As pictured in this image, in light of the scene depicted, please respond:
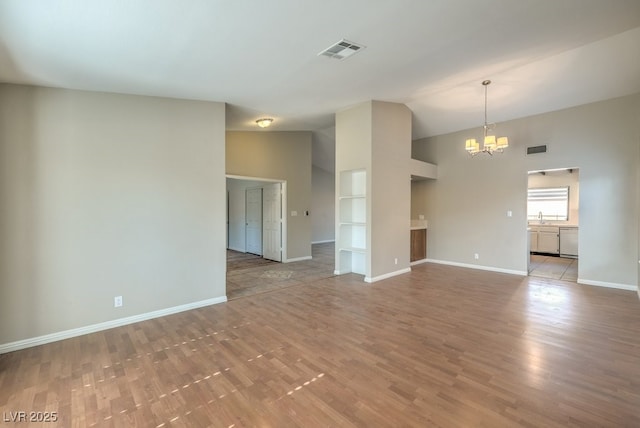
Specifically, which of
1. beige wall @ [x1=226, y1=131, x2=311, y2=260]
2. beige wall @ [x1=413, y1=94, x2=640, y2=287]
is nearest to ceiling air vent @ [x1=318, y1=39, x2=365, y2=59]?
beige wall @ [x1=226, y1=131, x2=311, y2=260]

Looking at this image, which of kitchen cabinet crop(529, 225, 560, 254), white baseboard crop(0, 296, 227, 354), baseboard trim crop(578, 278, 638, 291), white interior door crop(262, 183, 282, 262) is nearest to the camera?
white baseboard crop(0, 296, 227, 354)

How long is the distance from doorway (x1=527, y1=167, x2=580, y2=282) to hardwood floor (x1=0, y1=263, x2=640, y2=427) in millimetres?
4286

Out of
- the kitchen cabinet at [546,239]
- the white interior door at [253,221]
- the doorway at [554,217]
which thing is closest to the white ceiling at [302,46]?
the white interior door at [253,221]

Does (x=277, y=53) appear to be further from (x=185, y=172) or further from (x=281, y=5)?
(x=185, y=172)

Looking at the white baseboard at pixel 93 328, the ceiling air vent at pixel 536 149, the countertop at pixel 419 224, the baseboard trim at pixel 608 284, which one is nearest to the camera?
the white baseboard at pixel 93 328

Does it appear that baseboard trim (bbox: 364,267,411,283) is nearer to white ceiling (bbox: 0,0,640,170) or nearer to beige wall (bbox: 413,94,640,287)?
beige wall (bbox: 413,94,640,287)

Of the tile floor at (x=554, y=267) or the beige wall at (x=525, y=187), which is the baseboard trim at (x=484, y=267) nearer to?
the beige wall at (x=525, y=187)

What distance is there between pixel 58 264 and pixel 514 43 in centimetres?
560

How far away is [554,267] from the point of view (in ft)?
21.9

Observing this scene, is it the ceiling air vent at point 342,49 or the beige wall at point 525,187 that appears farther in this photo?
the beige wall at point 525,187

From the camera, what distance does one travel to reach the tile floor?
5.82m

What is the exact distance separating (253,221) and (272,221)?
106 cm

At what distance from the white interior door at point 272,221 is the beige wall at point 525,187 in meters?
3.80

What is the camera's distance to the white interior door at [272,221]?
24.3 feet
